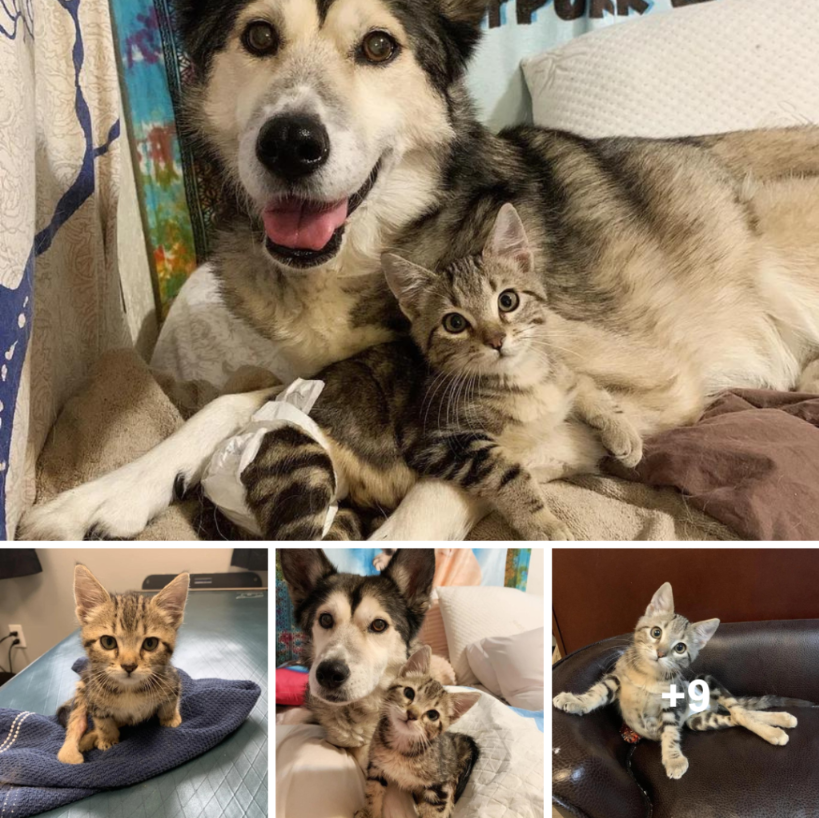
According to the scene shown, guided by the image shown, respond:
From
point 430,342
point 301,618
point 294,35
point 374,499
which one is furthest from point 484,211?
point 301,618

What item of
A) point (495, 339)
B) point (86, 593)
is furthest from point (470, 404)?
point (86, 593)

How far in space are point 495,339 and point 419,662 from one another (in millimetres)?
668

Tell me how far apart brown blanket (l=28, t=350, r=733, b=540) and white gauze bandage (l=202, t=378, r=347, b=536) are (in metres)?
0.07

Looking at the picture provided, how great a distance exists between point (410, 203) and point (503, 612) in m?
0.95

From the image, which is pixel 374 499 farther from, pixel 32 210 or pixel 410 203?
pixel 32 210

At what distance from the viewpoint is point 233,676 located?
768mm

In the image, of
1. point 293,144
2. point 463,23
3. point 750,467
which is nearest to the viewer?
point 293,144

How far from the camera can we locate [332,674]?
747 millimetres

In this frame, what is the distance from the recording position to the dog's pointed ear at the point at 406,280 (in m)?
1.30

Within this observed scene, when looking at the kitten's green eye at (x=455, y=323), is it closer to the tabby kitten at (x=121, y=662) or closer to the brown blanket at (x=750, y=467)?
the brown blanket at (x=750, y=467)

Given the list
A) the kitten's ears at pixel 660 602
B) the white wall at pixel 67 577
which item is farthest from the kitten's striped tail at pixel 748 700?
the white wall at pixel 67 577

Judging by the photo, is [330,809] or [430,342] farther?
[430,342]

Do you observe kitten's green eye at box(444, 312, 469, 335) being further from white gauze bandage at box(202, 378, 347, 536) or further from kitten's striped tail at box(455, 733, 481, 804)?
kitten's striped tail at box(455, 733, 481, 804)

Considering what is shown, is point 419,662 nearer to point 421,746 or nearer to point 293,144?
point 421,746
